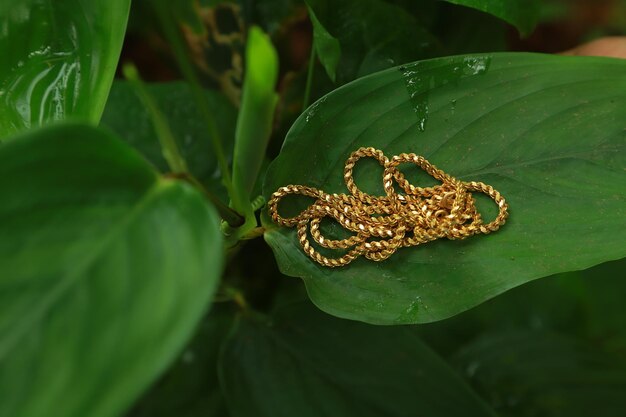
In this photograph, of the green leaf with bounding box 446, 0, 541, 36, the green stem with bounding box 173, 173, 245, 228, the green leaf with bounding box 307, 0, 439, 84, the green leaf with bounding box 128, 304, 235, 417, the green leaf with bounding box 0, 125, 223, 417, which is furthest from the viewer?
the green leaf with bounding box 128, 304, 235, 417

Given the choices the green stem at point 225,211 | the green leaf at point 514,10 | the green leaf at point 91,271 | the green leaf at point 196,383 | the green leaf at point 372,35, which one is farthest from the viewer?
the green leaf at point 196,383

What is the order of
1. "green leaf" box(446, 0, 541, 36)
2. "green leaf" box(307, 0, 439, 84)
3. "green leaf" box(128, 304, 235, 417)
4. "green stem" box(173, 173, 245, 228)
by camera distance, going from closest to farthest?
1. "green stem" box(173, 173, 245, 228)
2. "green leaf" box(446, 0, 541, 36)
3. "green leaf" box(307, 0, 439, 84)
4. "green leaf" box(128, 304, 235, 417)

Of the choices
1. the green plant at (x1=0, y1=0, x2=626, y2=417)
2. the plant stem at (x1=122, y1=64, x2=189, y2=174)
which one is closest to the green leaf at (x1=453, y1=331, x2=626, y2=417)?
the green plant at (x1=0, y1=0, x2=626, y2=417)

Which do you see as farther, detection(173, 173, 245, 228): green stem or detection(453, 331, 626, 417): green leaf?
detection(453, 331, 626, 417): green leaf

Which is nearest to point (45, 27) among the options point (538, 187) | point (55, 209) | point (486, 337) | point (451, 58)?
point (55, 209)

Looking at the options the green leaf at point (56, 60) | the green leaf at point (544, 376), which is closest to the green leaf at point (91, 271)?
the green leaf at point (56, 60)

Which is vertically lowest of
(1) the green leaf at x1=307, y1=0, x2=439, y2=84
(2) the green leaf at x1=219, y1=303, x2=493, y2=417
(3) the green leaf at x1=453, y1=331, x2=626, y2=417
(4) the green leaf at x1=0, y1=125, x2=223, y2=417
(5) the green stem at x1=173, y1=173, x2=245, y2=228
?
(3) the green leaf at x1=453, y1=331, x2=626, y2=417

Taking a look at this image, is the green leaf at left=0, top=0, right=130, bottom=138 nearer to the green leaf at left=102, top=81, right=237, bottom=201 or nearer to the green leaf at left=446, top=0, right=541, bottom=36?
the green leaf at left=102, top=81, right=237, bottom=201

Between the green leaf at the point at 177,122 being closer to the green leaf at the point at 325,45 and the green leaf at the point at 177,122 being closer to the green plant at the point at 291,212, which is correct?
the green plant at the point at 291,212
